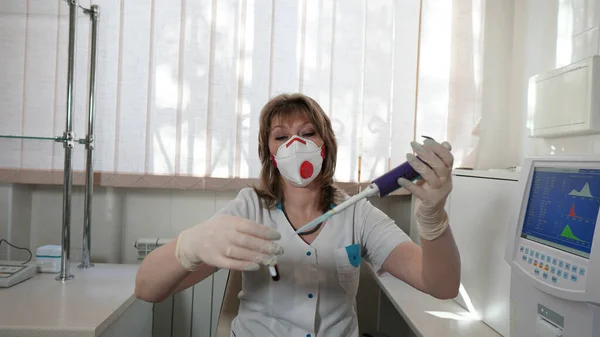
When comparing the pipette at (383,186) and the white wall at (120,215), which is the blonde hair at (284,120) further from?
the white wall at (120,215)

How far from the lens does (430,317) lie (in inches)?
50.4

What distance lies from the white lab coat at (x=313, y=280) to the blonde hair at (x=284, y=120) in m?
0.07

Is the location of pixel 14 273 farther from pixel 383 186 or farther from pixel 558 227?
pixel 558 227

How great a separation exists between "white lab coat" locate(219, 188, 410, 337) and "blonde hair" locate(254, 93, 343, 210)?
0.07 m

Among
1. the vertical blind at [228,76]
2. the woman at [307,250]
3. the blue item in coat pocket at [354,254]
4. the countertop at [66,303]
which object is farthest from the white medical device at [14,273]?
the blue item in coat pocket at [354,254]

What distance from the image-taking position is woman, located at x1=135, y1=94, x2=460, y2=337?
3.18 ft

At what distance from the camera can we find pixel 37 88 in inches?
70.6

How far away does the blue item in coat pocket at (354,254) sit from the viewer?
1.14 metres

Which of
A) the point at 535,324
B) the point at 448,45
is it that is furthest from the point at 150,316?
the point at 448,45

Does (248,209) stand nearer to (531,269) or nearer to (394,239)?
(394,239)

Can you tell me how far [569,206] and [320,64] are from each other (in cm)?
123

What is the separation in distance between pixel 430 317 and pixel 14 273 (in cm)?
138

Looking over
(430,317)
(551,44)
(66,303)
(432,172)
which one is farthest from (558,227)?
(66,303)

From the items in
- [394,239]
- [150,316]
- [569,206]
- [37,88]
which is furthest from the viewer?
[37,88]
